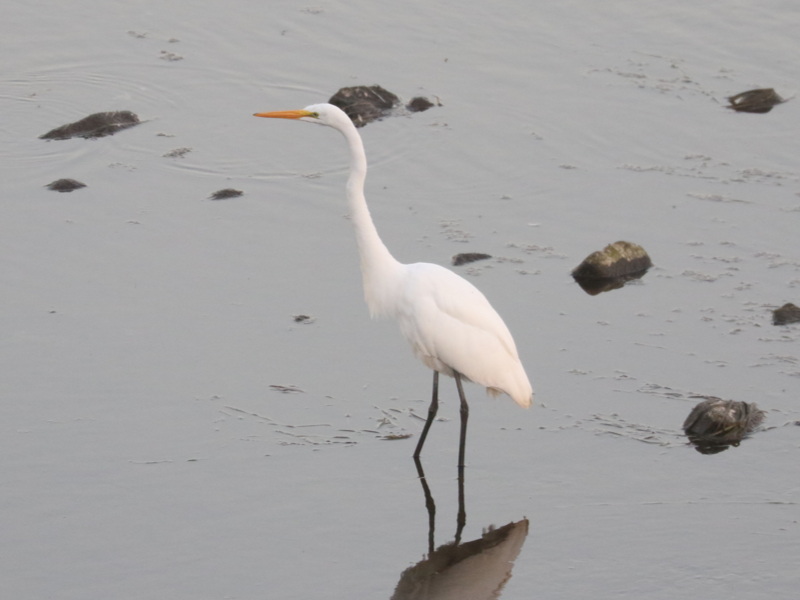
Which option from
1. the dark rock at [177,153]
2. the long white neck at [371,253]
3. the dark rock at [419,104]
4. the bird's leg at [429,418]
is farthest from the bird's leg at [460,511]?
the dark rock at [419,104]

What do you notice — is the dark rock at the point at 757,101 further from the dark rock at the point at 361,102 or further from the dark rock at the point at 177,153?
the dark rock at the point at 177,153

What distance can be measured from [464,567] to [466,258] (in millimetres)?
3241

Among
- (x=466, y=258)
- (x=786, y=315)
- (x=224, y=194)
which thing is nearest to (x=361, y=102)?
(x=224, y=194)

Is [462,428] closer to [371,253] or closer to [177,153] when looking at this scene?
[371,253]

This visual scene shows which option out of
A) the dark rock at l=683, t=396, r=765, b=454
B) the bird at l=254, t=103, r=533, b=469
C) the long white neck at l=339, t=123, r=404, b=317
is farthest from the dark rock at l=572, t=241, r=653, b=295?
the long white neck at l=339, t=123, r=404, b=317

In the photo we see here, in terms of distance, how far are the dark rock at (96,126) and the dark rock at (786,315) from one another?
5.89m

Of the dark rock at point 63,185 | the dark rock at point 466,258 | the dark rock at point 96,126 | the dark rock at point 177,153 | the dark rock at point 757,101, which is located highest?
the dark rock at point 757,101

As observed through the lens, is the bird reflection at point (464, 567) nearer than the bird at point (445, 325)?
Yes

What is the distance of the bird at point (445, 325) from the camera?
582 centimetres

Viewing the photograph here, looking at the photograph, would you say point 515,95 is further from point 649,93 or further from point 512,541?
point 512,541

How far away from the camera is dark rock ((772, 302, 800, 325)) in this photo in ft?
23.6

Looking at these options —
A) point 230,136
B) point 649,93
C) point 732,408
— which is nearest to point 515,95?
point 649,93

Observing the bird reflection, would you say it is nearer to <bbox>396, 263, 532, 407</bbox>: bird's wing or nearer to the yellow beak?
<bbox>396, 263, 532, 407</bbox>: bird's wing

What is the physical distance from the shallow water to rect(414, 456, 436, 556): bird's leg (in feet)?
0.18
